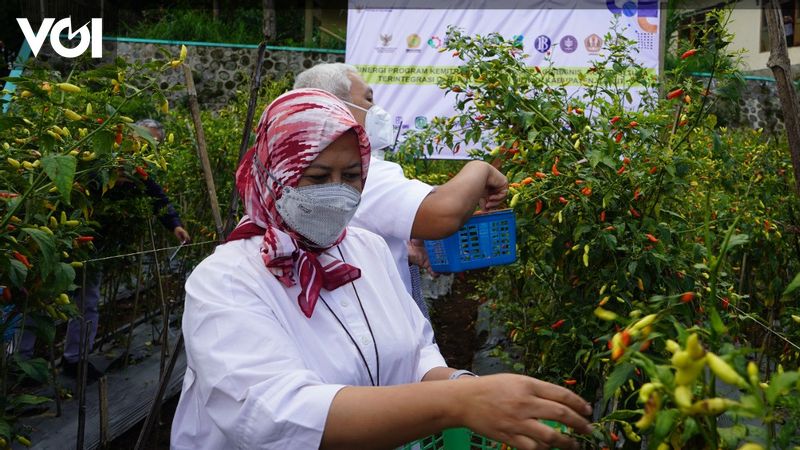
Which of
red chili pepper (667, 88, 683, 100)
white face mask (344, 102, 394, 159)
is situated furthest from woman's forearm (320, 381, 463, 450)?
white face mask (344, 102, 394, 159)

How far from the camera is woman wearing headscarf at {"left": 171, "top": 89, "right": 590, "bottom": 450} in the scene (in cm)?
113

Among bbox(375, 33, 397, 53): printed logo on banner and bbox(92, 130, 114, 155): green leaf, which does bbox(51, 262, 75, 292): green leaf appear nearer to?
bbox(92, 130, 114, 155): green leaf

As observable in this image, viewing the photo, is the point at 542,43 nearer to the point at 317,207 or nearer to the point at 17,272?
the point at 317,207

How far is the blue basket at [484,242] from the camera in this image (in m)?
2.51

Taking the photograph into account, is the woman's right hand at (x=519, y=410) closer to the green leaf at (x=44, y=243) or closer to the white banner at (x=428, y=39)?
the green leaf at (x=44, y=243)

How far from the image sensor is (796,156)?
5.52 feet

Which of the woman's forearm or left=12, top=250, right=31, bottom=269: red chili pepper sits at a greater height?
left=12, top=250, right=31, bottom=269: red chili pepper

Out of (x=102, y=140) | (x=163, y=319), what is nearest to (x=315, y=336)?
(x=102, y=140)

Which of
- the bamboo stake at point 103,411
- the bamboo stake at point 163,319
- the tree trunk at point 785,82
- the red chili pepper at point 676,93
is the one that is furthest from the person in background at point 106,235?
the tree trunk at point 785,82

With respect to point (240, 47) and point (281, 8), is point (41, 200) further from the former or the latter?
point (281, 8)

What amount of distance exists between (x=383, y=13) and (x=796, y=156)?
20.4ft

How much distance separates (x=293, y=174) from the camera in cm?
158

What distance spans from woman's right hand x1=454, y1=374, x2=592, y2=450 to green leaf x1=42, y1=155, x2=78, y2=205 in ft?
2.96

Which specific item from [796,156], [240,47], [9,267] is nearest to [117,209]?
[9,267]
